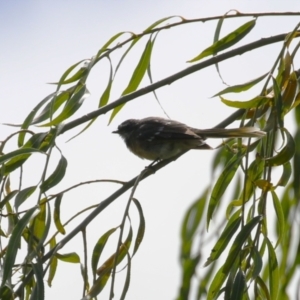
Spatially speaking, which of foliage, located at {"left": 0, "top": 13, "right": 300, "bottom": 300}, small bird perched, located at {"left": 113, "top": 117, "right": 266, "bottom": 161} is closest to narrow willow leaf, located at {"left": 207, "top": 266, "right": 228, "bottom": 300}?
foliage, located at {"left": 0, "top": 13, "right": 300, "bottom": 300}

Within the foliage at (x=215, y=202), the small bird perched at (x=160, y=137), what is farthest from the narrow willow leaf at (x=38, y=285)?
the small bird perched at (x=160, y=137)

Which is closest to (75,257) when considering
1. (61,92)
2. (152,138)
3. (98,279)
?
(98,279)

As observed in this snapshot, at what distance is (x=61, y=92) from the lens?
10.4 feet

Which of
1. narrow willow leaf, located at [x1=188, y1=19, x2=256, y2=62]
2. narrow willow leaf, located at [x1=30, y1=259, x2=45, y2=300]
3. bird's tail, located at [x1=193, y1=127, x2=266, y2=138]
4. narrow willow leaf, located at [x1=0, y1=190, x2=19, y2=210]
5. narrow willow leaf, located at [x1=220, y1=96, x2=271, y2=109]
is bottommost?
narrow willow leaf, located at [x1=30, y1=259, x2=45, y2=300]

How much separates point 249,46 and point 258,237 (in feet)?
2.56

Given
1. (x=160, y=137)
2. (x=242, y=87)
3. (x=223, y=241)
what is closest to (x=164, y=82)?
(x=242, y=87)

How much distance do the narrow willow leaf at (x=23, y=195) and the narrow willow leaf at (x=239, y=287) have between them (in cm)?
82

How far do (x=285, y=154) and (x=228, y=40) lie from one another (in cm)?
76

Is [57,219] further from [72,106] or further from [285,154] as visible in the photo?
[285,154]

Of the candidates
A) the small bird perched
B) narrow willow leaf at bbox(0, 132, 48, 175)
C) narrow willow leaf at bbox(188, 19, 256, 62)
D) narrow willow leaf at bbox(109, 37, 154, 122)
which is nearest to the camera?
narrow willow leaf at bbox(0, 132, 48, 175)

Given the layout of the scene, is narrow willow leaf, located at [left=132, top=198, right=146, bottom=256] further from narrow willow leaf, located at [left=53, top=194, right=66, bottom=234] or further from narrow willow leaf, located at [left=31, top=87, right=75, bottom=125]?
narrow willow leaf, located at [left=31, top=87, right=75, bottom=125]

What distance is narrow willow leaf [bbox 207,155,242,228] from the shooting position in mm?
2760

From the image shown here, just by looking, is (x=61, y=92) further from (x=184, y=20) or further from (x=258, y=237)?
(x=258, y=237)

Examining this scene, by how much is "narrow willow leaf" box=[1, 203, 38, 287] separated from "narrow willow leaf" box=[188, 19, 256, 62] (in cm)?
89
